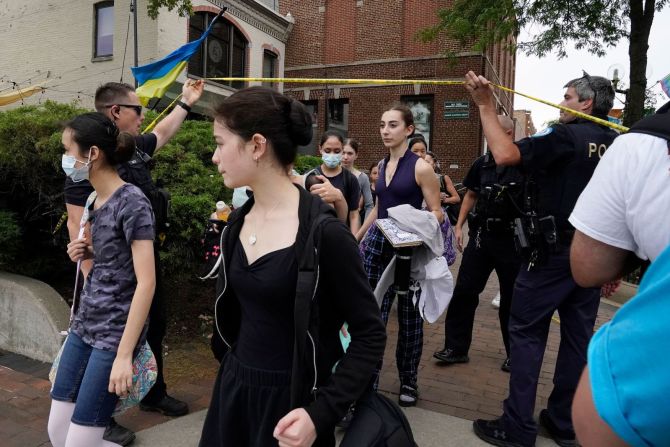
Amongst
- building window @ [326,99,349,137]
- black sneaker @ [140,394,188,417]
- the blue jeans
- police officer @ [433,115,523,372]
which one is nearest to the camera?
the blue jeans

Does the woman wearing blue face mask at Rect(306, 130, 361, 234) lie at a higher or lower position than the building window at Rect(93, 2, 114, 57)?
lower

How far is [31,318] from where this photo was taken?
165 inches

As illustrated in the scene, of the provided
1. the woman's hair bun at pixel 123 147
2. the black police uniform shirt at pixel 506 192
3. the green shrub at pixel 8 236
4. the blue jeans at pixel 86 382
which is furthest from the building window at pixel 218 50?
the blue jeans at pixel 86 382

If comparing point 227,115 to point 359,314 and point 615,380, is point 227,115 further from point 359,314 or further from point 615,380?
point 615,380

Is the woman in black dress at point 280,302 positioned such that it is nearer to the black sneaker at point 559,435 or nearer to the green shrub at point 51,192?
the black sneaker at point 559,435

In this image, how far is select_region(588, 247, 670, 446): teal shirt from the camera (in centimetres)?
61

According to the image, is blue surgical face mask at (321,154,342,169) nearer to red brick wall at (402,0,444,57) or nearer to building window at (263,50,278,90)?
red brick wall at (402,0,444,57)

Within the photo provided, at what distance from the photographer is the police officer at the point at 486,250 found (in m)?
3.54

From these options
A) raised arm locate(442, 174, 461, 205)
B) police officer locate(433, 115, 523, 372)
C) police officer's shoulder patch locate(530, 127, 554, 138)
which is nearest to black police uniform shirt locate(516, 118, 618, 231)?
police officer's shoulder patch locate(530, 127, 554, 138)

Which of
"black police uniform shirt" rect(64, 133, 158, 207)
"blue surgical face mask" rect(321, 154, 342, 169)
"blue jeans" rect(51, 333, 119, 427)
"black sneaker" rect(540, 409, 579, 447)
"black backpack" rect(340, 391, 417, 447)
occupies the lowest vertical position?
"black sneaker" rect(540, 409, 579, 447)

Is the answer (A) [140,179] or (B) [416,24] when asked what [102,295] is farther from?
(B) [416,24]

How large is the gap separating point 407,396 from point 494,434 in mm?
696

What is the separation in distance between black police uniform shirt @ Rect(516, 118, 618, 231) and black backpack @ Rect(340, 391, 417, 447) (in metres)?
1.73

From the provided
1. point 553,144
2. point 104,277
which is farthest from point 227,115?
point 553,144
